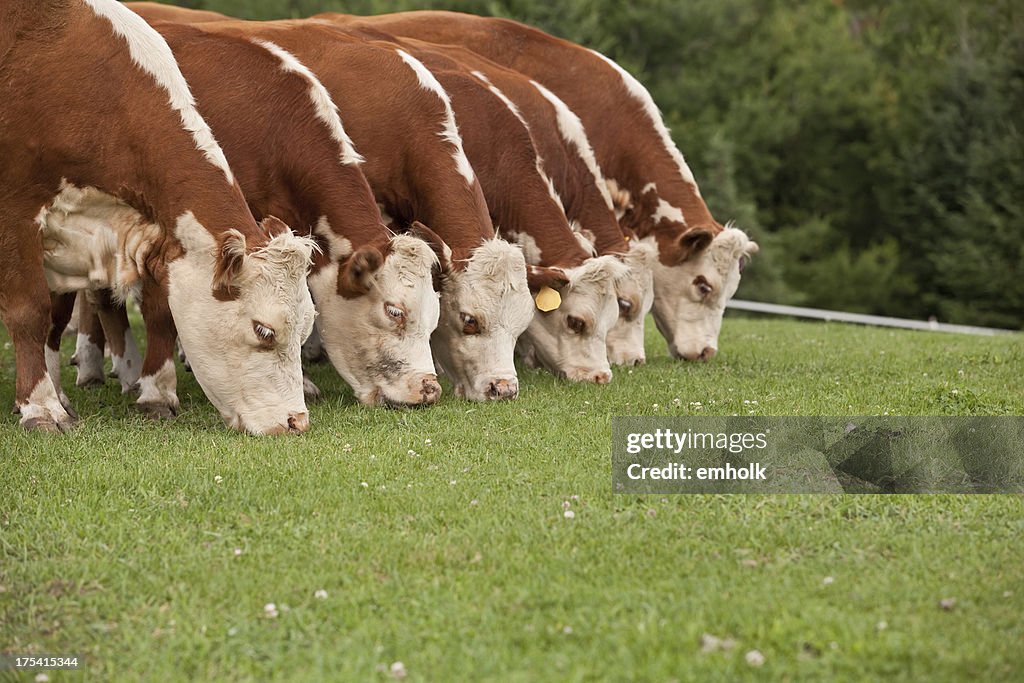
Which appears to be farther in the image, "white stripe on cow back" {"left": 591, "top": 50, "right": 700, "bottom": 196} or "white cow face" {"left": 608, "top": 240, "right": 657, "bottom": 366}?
"white stripe on cow back" {"left": 591, "top": 50, "right": 700, "bottom": 196}

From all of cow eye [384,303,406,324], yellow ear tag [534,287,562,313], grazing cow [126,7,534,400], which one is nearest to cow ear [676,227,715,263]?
yellow ear tag [534,287,562,313]

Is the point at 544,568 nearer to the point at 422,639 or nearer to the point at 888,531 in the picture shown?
the point at 422,639

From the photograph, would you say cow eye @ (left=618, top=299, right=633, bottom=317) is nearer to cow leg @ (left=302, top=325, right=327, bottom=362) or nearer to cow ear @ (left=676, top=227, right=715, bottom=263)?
cow ear @ (left=676, top=227, right=715, bottom=263)

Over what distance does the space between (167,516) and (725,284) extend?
668 centimetres

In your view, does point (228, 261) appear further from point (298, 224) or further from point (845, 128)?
point (845, 128)

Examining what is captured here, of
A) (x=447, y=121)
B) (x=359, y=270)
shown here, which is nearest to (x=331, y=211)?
(x=359, y=270)

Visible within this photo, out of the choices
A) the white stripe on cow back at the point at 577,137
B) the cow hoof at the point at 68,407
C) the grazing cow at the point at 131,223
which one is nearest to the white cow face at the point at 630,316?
the white stripe on cow back at the point at 577,137

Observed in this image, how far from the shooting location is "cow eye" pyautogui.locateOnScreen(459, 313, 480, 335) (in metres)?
8.52

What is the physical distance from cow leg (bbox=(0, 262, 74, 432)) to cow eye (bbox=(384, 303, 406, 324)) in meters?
1.98

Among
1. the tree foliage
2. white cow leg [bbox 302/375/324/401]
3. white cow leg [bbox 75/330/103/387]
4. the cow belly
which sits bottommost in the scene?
the tree foliage

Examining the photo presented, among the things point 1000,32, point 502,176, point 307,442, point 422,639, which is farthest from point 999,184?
point 422,639

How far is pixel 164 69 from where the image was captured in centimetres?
752

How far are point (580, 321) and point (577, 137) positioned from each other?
205 centimetres

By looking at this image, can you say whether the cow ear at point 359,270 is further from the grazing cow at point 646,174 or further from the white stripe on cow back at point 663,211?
the white stripe on cow back at point 663,211
